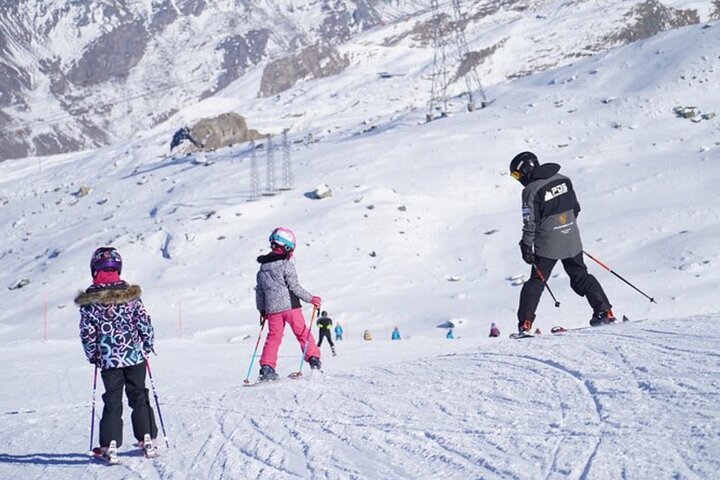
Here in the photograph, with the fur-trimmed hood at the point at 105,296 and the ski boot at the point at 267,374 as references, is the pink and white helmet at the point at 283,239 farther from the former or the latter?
the fur-trimmed hood at the point at 105,296

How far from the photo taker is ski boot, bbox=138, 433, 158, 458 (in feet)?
19.0

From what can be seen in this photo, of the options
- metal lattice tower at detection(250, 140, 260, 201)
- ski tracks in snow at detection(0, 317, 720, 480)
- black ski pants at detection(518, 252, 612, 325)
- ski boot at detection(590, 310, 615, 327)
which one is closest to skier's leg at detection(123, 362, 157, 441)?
ski tracks in snow at detection(0, 317, 720, 480)

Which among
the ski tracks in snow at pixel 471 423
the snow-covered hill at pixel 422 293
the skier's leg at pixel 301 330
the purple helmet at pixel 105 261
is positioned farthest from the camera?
the skier's leg at pixel 301 330

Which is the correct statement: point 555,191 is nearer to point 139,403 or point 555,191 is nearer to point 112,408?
point 139,403

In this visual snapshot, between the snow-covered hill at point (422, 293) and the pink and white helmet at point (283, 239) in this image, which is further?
the pink and white helmet at point (283, 239)

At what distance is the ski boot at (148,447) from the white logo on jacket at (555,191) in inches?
186

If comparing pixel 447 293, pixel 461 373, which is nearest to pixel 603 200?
pixel 447 293

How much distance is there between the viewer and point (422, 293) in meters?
29.5

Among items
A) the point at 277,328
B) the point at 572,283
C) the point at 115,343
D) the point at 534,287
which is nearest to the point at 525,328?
the point at 534,287

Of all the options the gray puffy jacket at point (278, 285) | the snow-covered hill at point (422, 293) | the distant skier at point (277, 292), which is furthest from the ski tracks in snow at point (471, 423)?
the gray puffy jacket at point (278, 285)

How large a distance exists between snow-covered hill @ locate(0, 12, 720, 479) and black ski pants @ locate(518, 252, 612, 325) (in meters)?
0.37

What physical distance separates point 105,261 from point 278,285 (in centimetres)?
312

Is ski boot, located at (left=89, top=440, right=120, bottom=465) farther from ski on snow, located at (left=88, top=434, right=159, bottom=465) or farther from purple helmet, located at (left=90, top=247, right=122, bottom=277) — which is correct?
purple helmet, located at (left=90, top=247, right=122, bottom=277)

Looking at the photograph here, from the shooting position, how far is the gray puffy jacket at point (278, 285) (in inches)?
350
